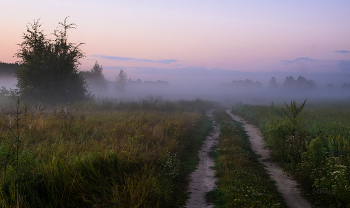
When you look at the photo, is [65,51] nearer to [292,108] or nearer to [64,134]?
[64,134]

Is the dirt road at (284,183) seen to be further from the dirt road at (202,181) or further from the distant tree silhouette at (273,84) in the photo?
the distant tree silhouette at (273,84)

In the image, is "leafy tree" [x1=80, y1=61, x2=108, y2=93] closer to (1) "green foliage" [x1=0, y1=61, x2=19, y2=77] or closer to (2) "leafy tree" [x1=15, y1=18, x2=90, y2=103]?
(1) "green foliage" [x1=0, y1=61, x2=19, y2=77]

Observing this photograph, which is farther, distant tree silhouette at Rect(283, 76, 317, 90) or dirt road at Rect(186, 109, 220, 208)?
distant tree silhouette at Rect(283, 76, 317, 90)

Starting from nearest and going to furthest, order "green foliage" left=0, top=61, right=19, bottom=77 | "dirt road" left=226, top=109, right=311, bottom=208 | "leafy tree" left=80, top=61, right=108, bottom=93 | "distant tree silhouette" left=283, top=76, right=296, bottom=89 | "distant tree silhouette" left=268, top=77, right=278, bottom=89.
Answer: "dirt road" left=226, top=109, right=311, bottom=208 → "green foliage" left=0, top=61, right=19, bottom=77 → "leafy tree" left=80, top=61, right=108, bottom=93 → "distant tree silhouette" left=283, top=76, right=296, bottom=89 → "distant tree silhouette" left=268, top=77, right=278, bottom=89

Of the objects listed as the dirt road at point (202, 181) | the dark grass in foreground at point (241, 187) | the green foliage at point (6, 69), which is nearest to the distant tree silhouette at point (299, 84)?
the green foliage at point (6, 69)

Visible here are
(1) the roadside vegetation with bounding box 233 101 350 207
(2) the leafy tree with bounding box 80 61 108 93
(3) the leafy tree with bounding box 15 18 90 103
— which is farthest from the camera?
(2) the leafy tree with bounding box 80 61 108 93

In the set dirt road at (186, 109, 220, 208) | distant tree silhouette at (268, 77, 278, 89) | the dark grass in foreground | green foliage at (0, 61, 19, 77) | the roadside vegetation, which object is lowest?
dirt road at (186, 109, 220, 208)

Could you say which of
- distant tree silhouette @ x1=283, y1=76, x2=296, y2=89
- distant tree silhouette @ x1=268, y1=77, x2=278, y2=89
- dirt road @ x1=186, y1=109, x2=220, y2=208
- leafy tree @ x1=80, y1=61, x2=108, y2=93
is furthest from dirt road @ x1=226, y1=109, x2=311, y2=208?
distant tree silhouette @ x1=268, y1=77, x2=278, y2=89

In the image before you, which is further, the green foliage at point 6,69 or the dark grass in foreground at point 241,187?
the green foliage at point 6,69

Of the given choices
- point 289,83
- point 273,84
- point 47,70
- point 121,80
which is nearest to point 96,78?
point 121,80

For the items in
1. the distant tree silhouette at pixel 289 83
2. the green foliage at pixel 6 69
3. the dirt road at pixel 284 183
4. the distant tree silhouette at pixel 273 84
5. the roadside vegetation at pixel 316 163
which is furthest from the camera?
the distant tree silhouette at pixel 273 84

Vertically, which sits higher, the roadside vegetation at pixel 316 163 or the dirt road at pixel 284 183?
the roadside vegetation at pixel 316 163

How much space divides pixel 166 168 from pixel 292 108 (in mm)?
7004

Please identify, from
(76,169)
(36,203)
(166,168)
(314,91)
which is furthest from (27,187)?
(314,91)
